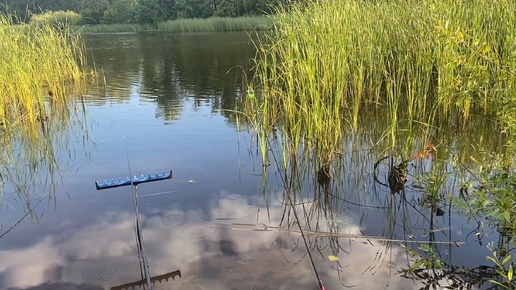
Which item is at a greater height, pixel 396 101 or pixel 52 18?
pixel 52 18

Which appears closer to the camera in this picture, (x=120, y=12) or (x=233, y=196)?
(x=233, y=196)

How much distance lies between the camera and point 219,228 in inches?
129

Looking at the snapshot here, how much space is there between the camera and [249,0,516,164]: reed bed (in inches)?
167

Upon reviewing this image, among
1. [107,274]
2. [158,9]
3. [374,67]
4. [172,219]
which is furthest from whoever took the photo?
[158,9]

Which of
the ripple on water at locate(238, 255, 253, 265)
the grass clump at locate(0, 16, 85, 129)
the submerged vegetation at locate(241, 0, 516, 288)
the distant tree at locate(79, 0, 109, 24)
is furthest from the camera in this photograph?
the distant tree at locate(79, 0, 109, 24)

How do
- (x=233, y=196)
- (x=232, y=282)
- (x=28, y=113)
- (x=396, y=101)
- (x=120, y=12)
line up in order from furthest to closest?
(x=120, y=12) < (x=28, y=113) < (x=396, y=101) < (x=233, y=196) < (x=232, y=282)

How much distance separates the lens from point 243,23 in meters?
26.1

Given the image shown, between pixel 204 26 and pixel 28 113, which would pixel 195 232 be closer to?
pixel 28 113

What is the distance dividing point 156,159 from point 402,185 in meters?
2.58

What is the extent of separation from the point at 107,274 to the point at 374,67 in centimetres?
388

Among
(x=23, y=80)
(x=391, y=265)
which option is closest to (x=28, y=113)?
(x=23, y=80)

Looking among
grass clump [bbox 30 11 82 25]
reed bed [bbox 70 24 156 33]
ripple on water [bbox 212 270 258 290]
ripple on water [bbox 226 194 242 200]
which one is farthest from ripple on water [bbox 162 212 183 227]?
reed bed [bbox 70 24 156 33]

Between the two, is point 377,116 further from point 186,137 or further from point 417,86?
point 186,137

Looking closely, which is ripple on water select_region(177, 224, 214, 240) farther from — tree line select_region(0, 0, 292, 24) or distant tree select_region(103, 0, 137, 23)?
distant tree select_region(103, 0, 137, 23)
